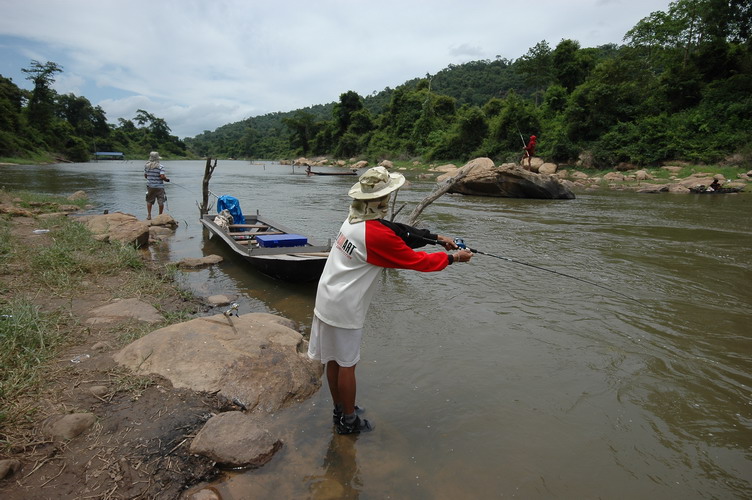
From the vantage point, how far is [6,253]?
631 cm

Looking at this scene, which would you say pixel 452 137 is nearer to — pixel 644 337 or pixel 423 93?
pixel 423 93

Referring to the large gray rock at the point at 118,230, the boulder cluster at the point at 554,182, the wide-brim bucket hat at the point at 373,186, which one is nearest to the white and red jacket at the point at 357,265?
the wide-brim bucket hat at the point at 373,186

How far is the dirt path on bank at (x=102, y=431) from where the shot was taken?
2398 mm

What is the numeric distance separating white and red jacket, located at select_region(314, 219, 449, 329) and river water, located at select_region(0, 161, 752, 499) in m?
1.10

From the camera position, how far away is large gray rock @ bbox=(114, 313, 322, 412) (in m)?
3.48

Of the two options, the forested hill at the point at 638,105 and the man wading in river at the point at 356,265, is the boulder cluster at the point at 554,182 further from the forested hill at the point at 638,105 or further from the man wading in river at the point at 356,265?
the man wading in river at the point at 356,265

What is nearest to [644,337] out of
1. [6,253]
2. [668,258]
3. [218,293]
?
[668,258]

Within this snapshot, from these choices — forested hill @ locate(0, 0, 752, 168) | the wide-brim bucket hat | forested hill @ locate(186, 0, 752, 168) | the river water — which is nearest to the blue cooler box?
the river water

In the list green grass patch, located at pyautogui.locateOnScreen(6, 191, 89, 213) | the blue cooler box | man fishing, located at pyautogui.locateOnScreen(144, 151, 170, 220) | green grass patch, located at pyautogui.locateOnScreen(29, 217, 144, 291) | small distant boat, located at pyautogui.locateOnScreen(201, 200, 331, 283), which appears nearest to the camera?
green grass patch, located at pyautogui.locateOnScreen(29, 217, 144, 291)

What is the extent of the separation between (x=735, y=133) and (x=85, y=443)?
31532 millimetres

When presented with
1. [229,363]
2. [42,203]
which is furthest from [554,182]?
[42,203]

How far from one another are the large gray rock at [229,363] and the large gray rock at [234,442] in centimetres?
48

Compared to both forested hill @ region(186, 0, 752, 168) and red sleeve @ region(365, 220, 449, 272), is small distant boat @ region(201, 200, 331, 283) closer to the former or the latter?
red sleeve @ region(365, 220, 449, 272)

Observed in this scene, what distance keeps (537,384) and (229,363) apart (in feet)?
9.78
